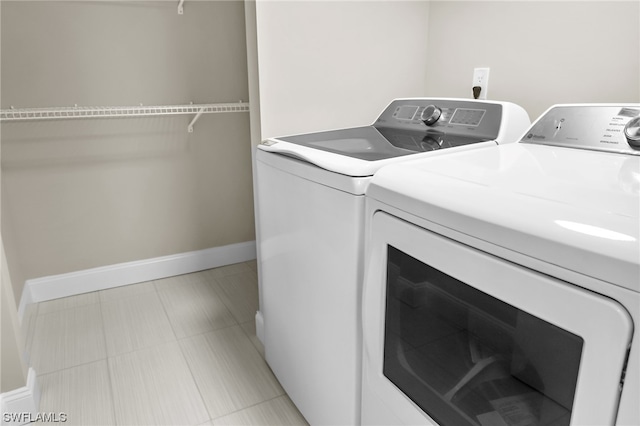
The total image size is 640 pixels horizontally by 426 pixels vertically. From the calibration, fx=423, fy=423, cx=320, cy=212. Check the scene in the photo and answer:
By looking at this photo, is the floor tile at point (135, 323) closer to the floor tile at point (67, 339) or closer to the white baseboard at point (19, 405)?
the floor tile at point (67, 339)

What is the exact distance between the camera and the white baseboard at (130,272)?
8.00ft

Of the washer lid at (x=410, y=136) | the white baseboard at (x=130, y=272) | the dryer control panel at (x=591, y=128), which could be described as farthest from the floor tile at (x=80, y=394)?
the dryer control panel at (x=591, y=128)

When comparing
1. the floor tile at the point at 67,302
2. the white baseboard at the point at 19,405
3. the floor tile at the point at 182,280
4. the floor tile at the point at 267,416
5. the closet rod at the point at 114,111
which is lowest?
the floor tile at the point at 67,302

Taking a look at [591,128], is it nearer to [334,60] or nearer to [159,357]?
[334,60]

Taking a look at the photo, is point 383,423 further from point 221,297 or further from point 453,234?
point 221,297

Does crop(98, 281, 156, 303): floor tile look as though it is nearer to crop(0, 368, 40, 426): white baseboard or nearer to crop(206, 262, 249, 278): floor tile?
crop(206, 262, 249, 278): floor tile

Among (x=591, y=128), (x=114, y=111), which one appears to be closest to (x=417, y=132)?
(x=591, y=128)

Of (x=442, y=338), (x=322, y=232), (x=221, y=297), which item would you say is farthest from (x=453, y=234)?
(x=221, y=297)

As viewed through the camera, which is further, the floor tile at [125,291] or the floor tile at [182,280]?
the floor tile at [182,280]

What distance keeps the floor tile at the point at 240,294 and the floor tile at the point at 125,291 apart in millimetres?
425

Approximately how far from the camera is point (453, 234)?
79 centimetres

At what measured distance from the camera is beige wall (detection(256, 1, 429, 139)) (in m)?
1.63

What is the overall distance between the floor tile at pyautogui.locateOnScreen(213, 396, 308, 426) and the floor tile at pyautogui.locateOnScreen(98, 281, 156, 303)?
1237mm

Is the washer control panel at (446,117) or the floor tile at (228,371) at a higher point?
the washer control panel at (446,117)
